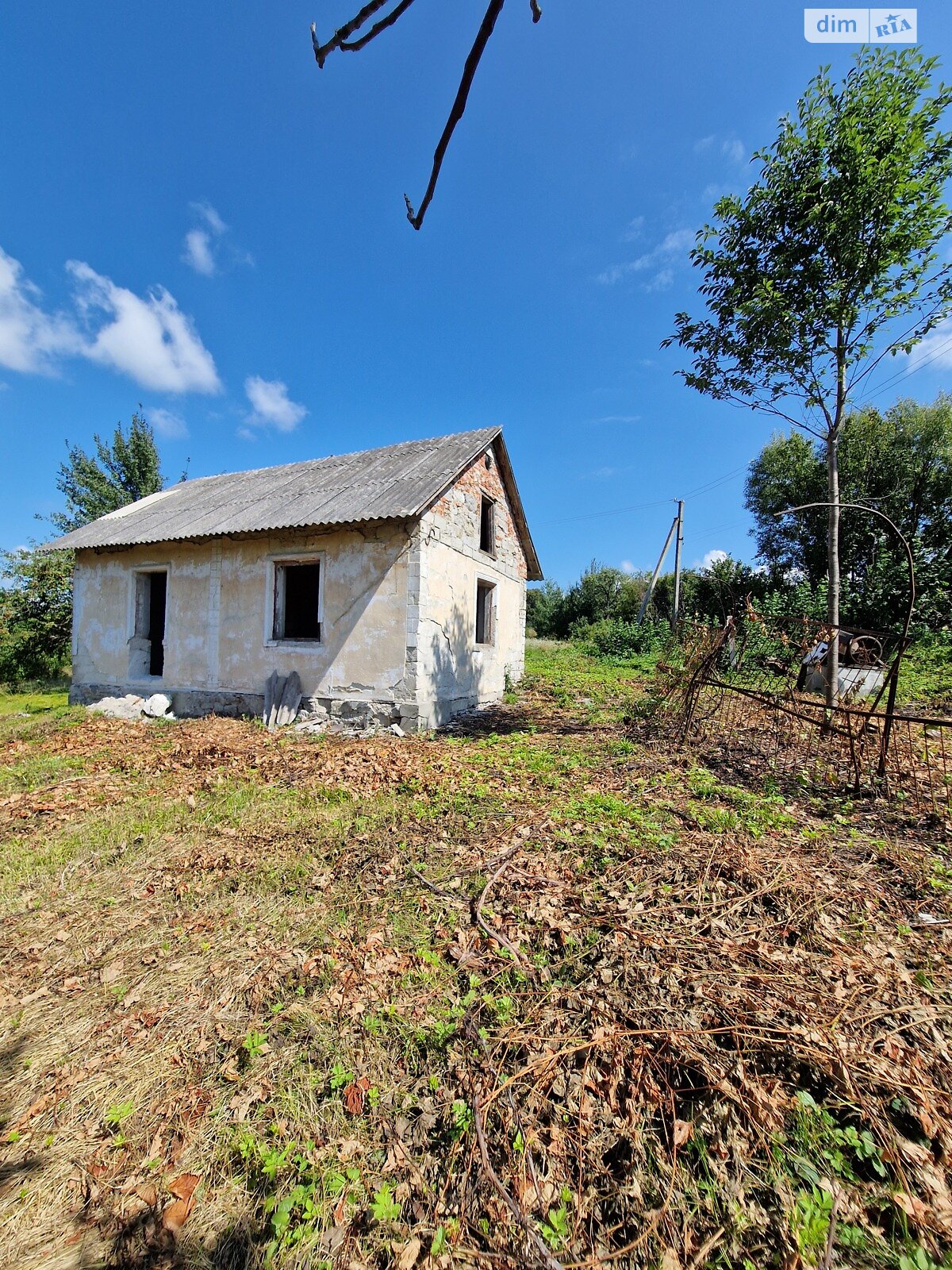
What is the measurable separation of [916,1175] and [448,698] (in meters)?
7.24

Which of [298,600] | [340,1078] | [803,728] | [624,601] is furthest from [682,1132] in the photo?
[624,601]

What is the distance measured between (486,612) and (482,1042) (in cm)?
904

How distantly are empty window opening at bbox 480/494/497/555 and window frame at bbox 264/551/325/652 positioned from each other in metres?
3.69

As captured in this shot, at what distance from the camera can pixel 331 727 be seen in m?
7.97

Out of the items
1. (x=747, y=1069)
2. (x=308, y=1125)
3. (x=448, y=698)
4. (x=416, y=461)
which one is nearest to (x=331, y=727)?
(x=448, y=698)

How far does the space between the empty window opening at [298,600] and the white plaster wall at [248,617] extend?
228 millimetres

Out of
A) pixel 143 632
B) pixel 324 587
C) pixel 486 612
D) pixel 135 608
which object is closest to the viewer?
pixel 324 587

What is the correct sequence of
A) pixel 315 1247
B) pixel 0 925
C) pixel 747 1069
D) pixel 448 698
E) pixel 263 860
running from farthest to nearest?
1. pixel 448 698
2. pixel 263 860
3. pixel 0 925
4. pixel 747 1069
5. pixel 315 1247

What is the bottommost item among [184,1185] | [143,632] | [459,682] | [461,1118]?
[184,1185]

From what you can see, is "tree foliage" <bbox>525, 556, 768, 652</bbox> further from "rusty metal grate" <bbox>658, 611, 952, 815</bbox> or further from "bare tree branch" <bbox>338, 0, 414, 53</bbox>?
"bare tree branch" <bbox>338, 0, 414, 53</bbox>

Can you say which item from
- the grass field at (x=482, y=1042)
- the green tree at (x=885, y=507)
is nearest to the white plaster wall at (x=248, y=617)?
the grass field at (x=482, y=1042)

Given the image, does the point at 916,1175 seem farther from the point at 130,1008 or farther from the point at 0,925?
the point at 0,925

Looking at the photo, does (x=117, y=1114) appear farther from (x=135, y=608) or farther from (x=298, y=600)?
(x=135, y=608)

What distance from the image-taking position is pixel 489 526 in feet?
35.0
